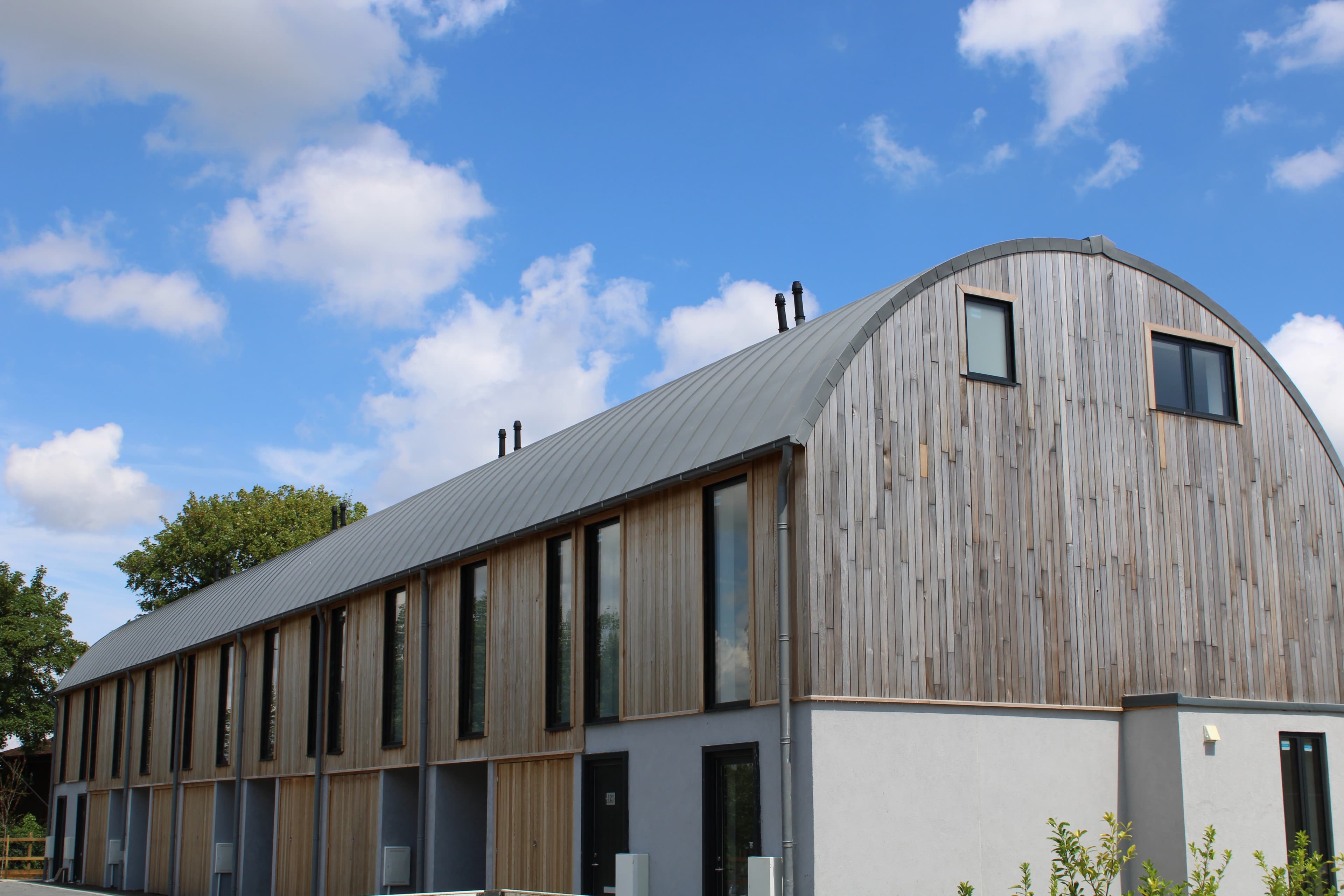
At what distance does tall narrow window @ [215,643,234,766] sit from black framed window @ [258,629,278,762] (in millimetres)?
1428

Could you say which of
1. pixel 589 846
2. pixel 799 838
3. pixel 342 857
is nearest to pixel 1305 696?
pixel 799 838

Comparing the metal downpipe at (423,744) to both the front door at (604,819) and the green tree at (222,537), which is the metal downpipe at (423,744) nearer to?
the front door at (604,819)

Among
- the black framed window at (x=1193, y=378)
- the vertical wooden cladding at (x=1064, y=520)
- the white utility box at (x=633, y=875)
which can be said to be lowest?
the white utility box at (x=633, y=875)

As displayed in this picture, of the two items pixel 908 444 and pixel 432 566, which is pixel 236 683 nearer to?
pixel 432 566

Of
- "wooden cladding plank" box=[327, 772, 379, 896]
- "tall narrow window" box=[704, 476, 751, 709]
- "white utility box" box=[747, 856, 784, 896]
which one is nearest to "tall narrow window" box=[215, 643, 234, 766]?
"wooden cladding plank" box=[327, 772, 379, 896]

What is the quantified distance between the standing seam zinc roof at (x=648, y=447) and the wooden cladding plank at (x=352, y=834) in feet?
10.2

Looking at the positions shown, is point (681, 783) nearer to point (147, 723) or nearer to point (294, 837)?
point (294, 837)

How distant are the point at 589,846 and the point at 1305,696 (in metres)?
8.40

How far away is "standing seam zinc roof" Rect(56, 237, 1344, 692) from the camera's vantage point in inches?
522

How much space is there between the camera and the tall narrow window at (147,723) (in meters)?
30.9

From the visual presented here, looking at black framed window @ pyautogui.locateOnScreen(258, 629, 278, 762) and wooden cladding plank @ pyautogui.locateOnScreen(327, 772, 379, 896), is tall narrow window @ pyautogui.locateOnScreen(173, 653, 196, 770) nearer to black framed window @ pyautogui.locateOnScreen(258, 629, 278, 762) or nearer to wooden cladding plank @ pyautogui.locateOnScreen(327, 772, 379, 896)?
black framed window @ pyautogui.locateOnScreen(258, 629, 278, 762)

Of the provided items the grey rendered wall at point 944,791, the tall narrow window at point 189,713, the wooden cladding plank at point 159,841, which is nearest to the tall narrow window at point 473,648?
the grey rendered wall at point 944,791

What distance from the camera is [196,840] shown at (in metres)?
27.4

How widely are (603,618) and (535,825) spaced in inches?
111
